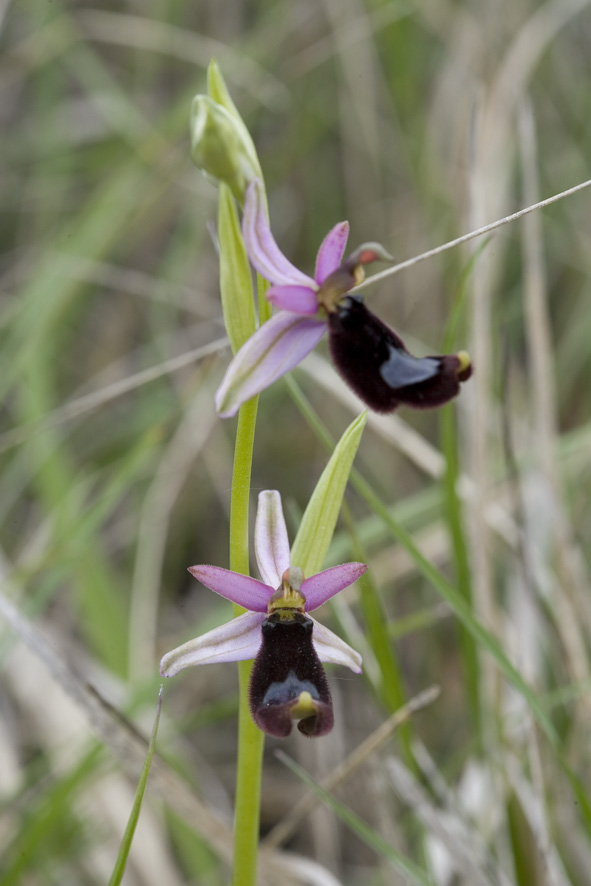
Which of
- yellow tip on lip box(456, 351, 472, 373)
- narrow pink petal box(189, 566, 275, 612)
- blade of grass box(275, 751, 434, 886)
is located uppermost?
yellow tip on lip box(456, 351, 472, 373)

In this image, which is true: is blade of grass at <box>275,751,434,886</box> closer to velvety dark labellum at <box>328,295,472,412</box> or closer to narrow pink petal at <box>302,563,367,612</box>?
narrow pink petal at <box>302,563,367,612</box>

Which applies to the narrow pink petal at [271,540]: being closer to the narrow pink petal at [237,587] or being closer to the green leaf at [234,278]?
the narrow pink petal at [237,587]

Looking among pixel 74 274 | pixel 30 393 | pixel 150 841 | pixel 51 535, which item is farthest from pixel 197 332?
pixel 150 841

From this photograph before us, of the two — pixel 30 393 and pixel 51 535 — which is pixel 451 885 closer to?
pixel 51 535

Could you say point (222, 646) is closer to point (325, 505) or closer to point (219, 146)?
point (325, 505)

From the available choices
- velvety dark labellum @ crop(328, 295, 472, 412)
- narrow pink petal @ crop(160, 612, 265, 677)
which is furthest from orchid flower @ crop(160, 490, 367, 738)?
velvety dark labellum @ crop(328, 295, 472, 412)

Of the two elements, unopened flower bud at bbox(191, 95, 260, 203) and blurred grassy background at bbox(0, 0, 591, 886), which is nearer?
unopened flower bud at bbox(191, 95, 260, 203)

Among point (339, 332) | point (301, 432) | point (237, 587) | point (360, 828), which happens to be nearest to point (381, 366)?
point (339, 332)
